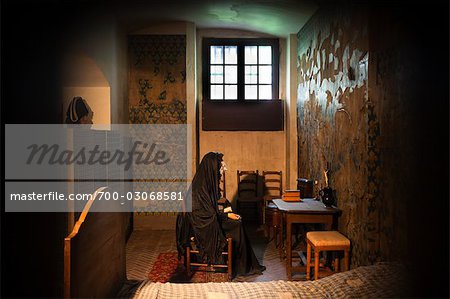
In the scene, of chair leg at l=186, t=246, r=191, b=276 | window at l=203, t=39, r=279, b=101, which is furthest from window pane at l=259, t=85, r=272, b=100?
chair leg at l=186, t=246, r=191, b=276

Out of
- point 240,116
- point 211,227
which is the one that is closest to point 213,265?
point 211,227

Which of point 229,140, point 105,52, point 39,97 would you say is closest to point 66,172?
point 39,97

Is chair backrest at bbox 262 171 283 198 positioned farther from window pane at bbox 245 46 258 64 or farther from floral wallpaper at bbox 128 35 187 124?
window pane at bbox 245 46 258 64

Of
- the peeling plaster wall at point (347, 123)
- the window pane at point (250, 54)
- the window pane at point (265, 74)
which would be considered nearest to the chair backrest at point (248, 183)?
the peeling plaster wall at point (347, 123)

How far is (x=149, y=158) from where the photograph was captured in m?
9.01

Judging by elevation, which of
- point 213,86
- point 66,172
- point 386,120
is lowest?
point 66,172

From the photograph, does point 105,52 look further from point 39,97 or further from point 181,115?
point 39,97

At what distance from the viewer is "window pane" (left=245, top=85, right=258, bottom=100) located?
9289 mm

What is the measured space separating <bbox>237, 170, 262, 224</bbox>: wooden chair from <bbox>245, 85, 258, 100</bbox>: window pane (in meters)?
1.70

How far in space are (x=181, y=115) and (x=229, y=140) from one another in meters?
1.25

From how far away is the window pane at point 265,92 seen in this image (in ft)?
30.6

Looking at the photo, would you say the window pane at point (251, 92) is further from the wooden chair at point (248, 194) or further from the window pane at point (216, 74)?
the wooden chair at point (248, 194)

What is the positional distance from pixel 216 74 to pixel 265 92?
120cm

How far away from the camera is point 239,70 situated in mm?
9258
